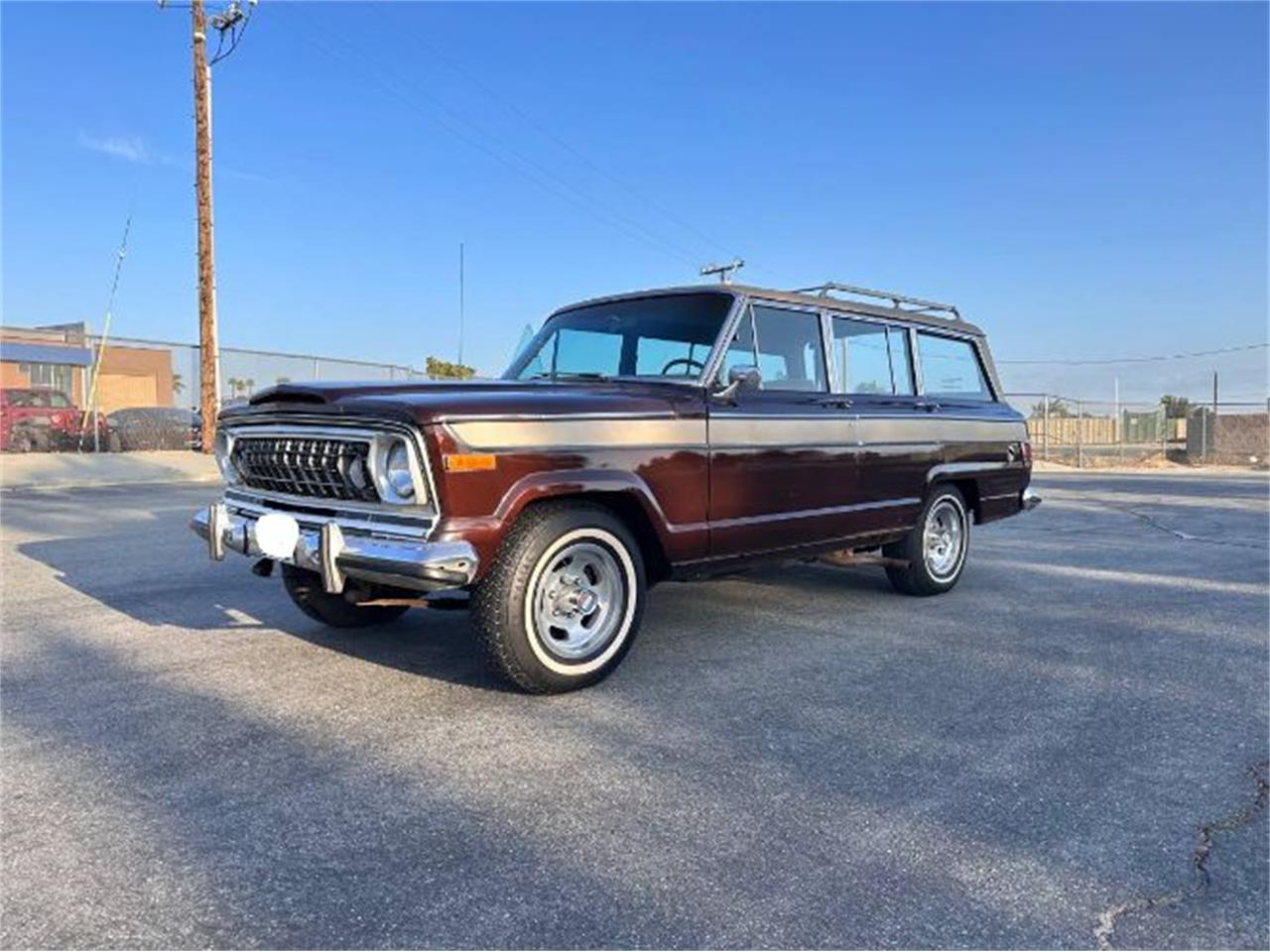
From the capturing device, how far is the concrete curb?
51.5ft

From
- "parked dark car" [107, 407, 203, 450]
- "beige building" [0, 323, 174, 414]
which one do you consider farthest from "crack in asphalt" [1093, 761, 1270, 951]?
"parked dark car" [107, 407, 203, 450]

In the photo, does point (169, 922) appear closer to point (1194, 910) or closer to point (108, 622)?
point (1194, 910)

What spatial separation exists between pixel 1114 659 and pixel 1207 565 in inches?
155

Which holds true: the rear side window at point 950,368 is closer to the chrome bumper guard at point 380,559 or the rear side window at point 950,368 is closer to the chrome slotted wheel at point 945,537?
the chrome slotted wheel at point 945,537

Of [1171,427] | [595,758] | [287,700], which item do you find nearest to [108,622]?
[287,700]

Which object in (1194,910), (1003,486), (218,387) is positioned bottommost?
(1194,910)

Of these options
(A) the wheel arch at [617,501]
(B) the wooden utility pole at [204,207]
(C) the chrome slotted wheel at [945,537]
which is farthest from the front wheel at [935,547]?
→ (B) the wooden utility pole at [204,207]

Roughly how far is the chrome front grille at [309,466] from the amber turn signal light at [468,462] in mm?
393

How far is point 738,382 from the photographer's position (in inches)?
187

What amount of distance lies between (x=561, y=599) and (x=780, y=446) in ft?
5.44

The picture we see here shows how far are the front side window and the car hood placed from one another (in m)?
0.52

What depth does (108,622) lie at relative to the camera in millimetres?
5301

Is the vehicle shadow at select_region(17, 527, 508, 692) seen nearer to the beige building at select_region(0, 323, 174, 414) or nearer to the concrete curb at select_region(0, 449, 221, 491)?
the concrete curb at select_region(0, 449, 221, 491)

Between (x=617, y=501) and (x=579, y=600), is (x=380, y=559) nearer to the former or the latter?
(x=579, y=600)
